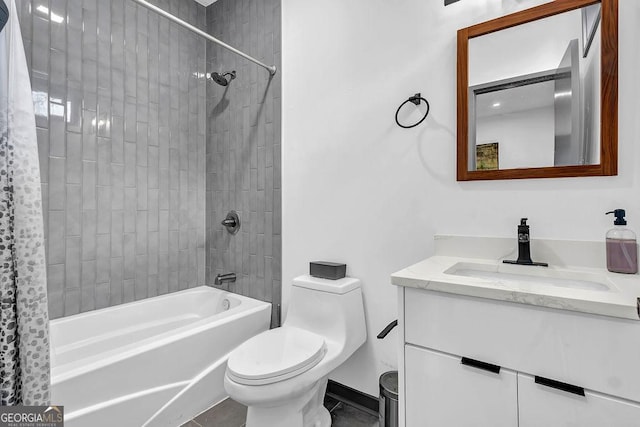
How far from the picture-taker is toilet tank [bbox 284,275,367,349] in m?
1.57

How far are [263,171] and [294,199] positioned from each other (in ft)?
1.11

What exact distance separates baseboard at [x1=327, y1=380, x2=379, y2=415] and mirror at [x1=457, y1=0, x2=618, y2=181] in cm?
126

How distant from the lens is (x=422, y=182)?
1500 millimetres

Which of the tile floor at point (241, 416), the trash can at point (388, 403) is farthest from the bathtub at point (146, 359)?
the trash can at point (388, 403)

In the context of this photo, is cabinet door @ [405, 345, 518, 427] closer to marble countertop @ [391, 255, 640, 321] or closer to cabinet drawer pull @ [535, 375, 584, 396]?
cabinet drawer pull @ [535, 375, 584, 396]

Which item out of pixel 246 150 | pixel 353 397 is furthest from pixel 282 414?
pixel 246 150

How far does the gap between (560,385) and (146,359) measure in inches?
61.1

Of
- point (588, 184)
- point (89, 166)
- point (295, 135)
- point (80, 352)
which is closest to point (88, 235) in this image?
point (89, 166)

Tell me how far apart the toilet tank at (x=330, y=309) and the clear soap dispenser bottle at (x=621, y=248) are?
3.37 feet

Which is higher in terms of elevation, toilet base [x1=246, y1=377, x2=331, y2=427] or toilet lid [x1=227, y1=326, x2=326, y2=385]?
toilet lid [x1=227, y1=326, x2=326, y2=385]

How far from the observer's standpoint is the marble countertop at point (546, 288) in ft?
Result: 2.42

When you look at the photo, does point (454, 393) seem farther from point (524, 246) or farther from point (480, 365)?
point (524, 246)

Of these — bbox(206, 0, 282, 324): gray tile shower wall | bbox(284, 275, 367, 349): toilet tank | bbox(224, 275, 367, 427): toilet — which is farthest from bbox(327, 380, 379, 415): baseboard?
bbox(206, 0, 282, 324): gray tile shower wall

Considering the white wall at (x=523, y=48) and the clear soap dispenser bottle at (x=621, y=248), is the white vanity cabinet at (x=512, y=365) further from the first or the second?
the white wall at (x=523, y=48)
